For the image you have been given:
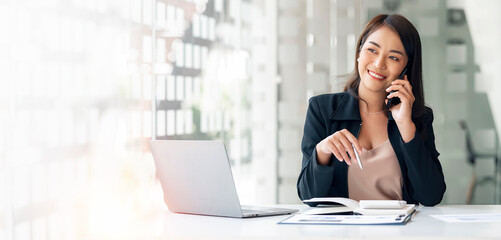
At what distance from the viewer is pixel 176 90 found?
273cm

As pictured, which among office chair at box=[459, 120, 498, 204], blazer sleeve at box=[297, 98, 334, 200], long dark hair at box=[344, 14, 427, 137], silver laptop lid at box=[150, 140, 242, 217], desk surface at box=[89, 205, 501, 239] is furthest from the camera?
office chair at box=[459, 120, 498, 204]

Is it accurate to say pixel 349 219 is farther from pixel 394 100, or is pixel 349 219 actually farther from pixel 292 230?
pixel 394 100

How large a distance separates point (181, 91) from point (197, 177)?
3.96ft

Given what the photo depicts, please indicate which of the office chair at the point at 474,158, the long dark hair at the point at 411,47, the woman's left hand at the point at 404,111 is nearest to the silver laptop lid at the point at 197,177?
the woman's left hand at the point at 404,111

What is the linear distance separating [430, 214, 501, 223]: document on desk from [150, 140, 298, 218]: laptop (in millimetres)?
421

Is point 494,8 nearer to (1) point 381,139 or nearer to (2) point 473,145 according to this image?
(2) point 473,145

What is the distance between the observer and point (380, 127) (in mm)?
2258

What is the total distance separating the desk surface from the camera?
52.1 inches

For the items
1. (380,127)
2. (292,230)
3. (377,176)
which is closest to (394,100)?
(380,127)

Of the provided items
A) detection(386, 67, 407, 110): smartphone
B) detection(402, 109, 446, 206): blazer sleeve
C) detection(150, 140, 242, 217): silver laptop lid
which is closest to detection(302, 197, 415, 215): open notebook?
detection(150, 140, 242, 217): silver laptop lid

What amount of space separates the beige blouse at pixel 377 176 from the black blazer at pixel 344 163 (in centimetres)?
4

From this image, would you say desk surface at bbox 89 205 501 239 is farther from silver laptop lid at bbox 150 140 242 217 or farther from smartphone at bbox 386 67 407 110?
smartphone at bbox 386 67 407 110

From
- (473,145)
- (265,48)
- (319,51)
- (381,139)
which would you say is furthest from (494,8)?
(381,139)

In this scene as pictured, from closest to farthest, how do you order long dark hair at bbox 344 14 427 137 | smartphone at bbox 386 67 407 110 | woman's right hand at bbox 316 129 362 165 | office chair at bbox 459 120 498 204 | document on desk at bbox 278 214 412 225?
document on desk at bbox 278 214 412 225 → woman's right hand at bbox 316 129 362 165 → smartphone at bbox 386 67 407 110 → long dark hair at bbox 344 14 427 137 → office chair at bbox 459 120 498 204
